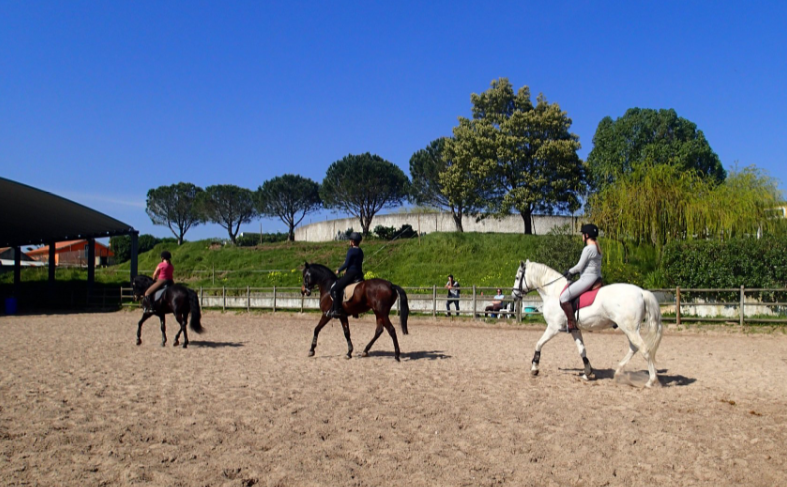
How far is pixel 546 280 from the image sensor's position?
959 cm

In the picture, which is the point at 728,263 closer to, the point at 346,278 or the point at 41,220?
the point at 346,278

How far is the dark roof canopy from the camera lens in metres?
29.0

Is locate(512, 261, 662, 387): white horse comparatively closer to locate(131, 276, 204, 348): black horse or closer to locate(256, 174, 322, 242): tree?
locate(131, 276, 204, 348): black horse

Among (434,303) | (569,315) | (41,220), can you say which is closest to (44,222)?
(41,220)

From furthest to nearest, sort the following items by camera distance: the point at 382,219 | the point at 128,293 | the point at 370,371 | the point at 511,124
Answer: the point at 382,219
the point at 511,124
the point at 128,293
the point at 370,371

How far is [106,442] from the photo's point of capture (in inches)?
221

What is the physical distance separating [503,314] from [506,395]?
14.1m

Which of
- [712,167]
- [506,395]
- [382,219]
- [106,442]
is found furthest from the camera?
[382,219]

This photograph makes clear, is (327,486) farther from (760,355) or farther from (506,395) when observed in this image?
(760,355)

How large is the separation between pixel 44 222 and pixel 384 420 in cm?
3018

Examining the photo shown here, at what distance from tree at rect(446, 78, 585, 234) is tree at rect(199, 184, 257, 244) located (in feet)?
116

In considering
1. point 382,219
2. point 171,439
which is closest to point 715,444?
point 171,439

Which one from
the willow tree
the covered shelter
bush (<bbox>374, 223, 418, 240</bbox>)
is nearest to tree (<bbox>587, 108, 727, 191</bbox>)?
bush (<bbox>374, 223, 418, 240</bbox>)

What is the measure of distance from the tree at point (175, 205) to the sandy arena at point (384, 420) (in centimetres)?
6276
